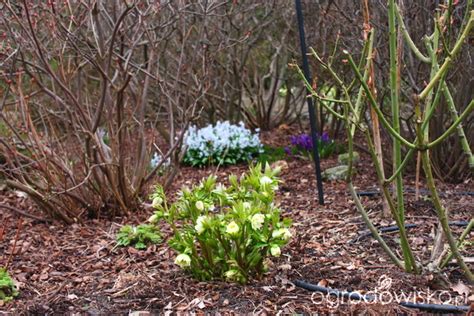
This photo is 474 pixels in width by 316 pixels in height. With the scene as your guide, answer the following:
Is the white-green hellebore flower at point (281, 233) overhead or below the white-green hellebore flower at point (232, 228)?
below

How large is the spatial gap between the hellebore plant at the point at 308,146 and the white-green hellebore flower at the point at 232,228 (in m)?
4.12

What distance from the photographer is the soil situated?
3096 millimetres

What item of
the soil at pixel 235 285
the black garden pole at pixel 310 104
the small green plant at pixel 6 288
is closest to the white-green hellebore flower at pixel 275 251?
the soil at pixel 235 285

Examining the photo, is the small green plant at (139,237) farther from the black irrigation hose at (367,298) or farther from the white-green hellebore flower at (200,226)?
the black irrigation hose at (367,298)

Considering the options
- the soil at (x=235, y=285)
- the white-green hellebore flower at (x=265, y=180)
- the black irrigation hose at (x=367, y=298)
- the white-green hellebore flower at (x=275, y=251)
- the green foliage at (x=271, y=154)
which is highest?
the white-green hellebore flower at (x=265, y=180)

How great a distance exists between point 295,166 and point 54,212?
293cm

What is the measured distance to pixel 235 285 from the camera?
3.28 m

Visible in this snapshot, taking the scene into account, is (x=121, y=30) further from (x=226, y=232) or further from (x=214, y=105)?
(x=214, y=105)

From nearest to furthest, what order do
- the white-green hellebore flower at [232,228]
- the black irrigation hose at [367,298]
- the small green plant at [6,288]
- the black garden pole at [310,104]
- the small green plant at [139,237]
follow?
the black irrigation hose at [367,298] → the white-green hellebore flower at [232,228] → the small green plant at [6,288] → the small green plant at [139,237] → the black garden pole at [310,104]

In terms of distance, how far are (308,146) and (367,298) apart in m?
4.19

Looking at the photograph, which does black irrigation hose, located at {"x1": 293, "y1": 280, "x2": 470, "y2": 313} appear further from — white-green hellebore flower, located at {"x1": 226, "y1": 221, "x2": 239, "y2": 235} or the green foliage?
the green foliage

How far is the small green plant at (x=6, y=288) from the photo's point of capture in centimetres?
342

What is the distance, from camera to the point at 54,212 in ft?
16.1

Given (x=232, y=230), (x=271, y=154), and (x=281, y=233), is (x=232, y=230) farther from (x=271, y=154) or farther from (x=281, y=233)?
(x=271, y=154)
